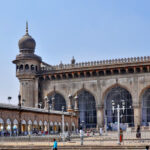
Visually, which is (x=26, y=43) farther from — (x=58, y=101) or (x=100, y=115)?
(x=100, y=115)

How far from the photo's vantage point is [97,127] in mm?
33125

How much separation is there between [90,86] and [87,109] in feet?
8.02

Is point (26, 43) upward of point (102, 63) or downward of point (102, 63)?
upward

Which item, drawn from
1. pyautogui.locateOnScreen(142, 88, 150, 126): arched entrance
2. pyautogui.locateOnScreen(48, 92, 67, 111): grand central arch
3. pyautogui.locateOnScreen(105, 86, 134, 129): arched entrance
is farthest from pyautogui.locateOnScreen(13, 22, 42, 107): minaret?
pyautogui.locateOnScreen(142, 88, 150, 126): arched entrance

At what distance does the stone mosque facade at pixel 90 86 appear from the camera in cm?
3219

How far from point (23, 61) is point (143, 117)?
13589 millimetres

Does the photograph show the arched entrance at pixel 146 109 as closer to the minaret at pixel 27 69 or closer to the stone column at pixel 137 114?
the stone column at pixel 137 114

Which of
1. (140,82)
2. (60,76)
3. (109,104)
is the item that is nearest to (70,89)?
(60,76)

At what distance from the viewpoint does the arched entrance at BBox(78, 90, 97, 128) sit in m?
34.3

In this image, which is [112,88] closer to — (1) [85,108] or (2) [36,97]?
(1) [85,108]

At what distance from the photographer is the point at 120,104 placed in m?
33.0

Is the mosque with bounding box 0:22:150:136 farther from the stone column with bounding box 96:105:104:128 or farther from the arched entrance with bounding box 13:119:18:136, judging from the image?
the arched entrance with bounding box 13:119:18:136

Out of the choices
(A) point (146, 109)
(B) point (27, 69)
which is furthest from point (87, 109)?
(B) point (27, 69)

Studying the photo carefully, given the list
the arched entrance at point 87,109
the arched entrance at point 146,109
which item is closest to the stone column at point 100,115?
the arched entrance at point 87,109
